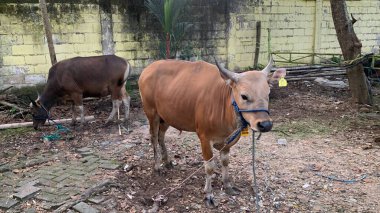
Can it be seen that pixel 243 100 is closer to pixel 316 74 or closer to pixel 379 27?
pixel 316 74

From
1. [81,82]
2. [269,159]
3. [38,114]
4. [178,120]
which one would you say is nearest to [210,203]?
[178,120]

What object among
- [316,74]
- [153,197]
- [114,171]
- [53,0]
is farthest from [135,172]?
[316,74]

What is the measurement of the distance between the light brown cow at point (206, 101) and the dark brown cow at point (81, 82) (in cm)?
266

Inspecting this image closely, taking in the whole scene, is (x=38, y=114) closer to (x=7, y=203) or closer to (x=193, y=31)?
(x=7, y=203)

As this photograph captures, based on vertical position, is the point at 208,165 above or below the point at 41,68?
below

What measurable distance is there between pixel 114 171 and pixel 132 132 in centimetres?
193

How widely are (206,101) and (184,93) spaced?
0.39m

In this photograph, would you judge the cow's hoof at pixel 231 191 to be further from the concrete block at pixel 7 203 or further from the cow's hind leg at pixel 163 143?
the concrete block at pixel 7 203

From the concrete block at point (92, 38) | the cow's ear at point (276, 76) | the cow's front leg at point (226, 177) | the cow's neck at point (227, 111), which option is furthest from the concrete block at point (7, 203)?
the concrete block at point (92, 38)

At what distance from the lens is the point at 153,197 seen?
14.0 feet

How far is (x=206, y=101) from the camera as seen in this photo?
3.98 m

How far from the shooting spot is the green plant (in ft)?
29.5

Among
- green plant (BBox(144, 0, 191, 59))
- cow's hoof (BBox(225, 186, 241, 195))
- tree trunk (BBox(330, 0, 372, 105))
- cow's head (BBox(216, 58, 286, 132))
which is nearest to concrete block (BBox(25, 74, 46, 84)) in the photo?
green plant (BBox(144, 0, 191, 59))

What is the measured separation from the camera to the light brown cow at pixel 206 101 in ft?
11.1
